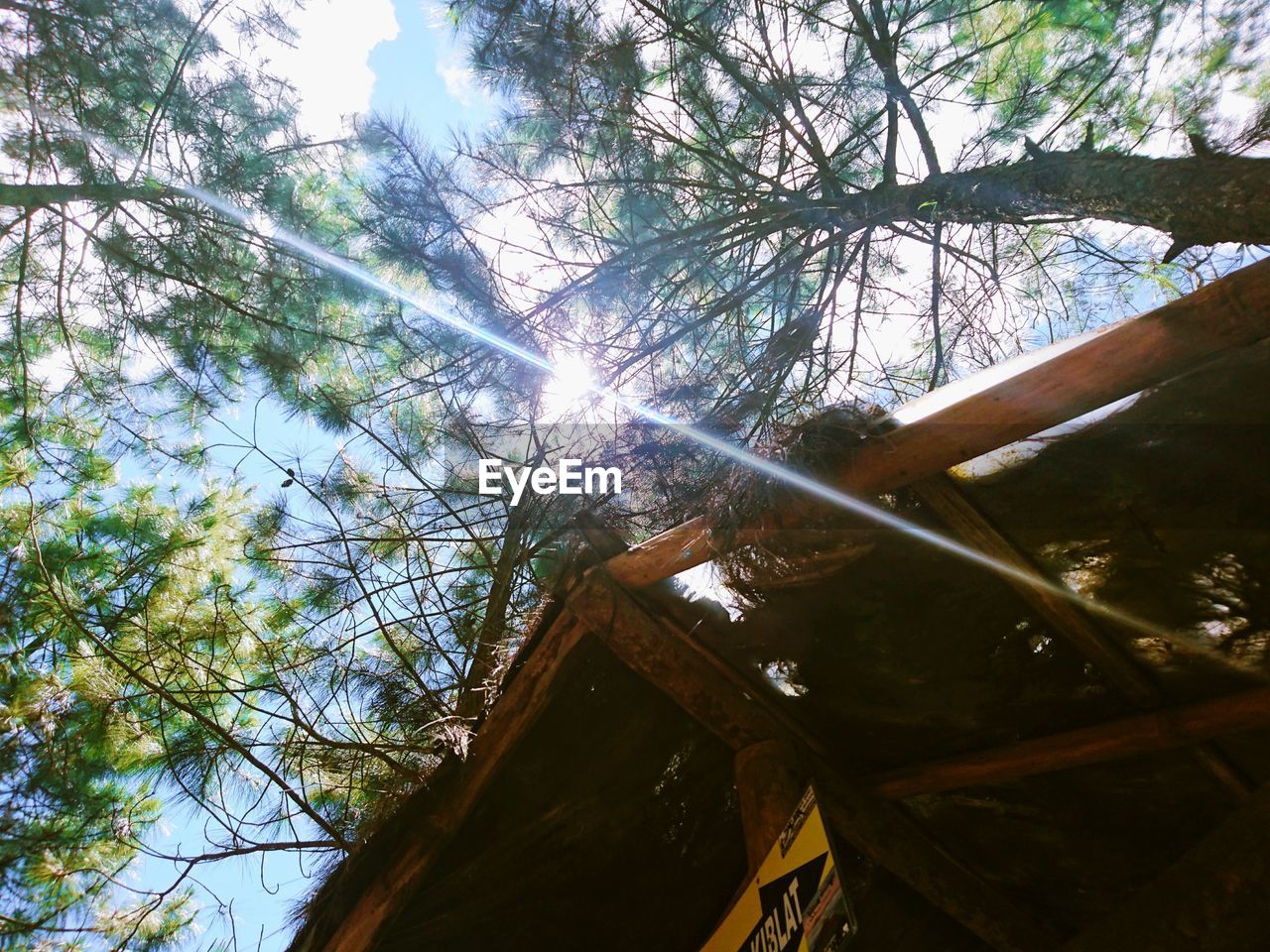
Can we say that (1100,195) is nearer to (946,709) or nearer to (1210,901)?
(946,709)

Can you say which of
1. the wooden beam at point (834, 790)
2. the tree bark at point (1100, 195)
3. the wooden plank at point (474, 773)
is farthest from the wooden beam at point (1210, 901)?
the tree bark at point (1100, 195)

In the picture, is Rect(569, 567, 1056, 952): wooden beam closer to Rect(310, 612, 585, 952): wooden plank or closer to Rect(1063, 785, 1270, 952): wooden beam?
Rect(310, 612, 585, 952): wooden plank

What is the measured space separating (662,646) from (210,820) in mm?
1594

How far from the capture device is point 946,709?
1.83 meters

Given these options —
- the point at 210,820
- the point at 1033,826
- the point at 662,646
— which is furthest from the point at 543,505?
the point at 1033,826

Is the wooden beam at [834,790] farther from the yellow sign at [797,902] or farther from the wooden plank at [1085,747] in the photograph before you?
the yellow sign at [797,902]

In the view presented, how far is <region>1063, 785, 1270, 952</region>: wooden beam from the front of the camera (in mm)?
970

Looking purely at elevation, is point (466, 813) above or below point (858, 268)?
below

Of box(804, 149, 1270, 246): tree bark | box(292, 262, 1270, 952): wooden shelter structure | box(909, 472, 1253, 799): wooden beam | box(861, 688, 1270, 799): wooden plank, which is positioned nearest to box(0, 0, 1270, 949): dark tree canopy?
box(804, 149, 1270, 246): tree bark

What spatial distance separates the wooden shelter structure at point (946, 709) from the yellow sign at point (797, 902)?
299 mm

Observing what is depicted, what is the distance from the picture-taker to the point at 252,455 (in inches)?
112

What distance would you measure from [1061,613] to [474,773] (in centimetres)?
148

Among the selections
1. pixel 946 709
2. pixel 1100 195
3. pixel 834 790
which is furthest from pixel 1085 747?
pixel 1100 195

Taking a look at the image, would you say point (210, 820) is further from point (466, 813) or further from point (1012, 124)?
point (1012, 124)
